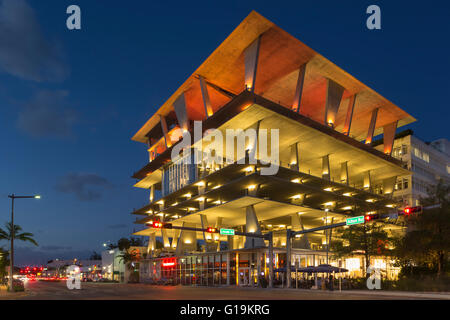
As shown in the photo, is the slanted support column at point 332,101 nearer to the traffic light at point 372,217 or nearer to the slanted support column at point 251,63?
the slanted support column at point 251,63

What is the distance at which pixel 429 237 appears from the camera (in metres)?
47.2

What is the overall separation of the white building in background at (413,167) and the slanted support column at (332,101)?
2680 centimetres

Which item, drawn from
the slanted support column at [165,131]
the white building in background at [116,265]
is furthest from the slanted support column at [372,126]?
the white building in background at [116,265]

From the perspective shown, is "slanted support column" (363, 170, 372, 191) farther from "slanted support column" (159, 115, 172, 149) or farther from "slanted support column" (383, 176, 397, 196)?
"slanted support column" (159, 115, 172, 149)

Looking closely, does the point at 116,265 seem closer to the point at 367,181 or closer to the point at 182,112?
the point at 182,112

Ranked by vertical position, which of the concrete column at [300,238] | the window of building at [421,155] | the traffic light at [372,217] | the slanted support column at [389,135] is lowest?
the concrete column at [300,238]

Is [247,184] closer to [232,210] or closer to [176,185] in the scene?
[232,210]

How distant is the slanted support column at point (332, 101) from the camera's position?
203 feet

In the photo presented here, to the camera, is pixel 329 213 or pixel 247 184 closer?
pixel 247 184

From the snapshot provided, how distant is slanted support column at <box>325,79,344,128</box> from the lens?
62.0 m

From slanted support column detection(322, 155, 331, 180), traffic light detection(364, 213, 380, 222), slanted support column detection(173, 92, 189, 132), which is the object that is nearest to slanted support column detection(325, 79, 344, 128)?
slanted support column detection(322, 155, 331, 180)

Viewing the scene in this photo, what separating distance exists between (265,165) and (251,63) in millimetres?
14436
